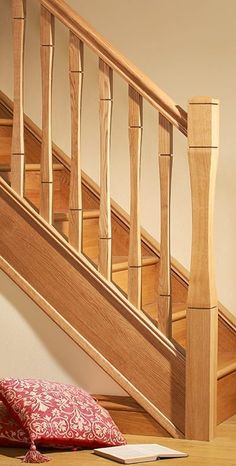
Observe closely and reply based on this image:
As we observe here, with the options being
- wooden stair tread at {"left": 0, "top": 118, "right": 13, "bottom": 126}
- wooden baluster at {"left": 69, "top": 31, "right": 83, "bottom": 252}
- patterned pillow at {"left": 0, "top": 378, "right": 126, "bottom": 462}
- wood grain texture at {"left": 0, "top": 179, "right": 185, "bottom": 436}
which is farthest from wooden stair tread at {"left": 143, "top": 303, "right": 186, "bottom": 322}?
wooden stair tread at {"left": 0, "top": 118, "right": 13, "bottom": 126}

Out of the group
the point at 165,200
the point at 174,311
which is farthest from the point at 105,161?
the point at 174,311

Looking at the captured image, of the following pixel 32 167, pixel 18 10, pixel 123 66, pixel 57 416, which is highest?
pixel 18 10

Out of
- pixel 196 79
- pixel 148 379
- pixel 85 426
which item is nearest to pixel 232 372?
pixel 148 379

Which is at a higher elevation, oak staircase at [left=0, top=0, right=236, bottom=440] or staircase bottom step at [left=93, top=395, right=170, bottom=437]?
oak staircase at [left=0, top=0, right=236, bottom=440]

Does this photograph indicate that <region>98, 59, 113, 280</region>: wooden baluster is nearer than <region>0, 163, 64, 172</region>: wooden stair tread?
Yes

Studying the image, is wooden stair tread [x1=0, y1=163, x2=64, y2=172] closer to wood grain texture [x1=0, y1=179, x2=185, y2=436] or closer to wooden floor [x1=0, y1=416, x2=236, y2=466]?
wood grain texture [x1=0, y1=179, x2=185, y2=436]

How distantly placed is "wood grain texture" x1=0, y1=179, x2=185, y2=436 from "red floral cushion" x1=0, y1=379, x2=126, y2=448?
268 millimetres

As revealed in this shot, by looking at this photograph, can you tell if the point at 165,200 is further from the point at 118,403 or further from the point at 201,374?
the point at 118,403

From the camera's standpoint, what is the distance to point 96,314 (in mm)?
4781

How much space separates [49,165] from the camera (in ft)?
15.8

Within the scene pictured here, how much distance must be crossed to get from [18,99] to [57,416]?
139cm

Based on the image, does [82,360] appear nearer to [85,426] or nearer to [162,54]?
[85,426]

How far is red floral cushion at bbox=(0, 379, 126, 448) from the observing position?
428cm

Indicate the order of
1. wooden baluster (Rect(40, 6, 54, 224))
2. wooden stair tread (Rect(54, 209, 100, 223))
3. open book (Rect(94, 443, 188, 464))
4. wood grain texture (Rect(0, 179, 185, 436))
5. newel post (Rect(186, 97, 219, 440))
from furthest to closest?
wooden stair tread (Rect(54, 209, 100, 223)), wooden baluster (Rect(40, 6, 54, 224)), wood grain texture (Rect(0, 179, 185, 436)), newel post (Rect(186, 97, 219, 440)), open book (Rect(94, 443, 188, 464))
